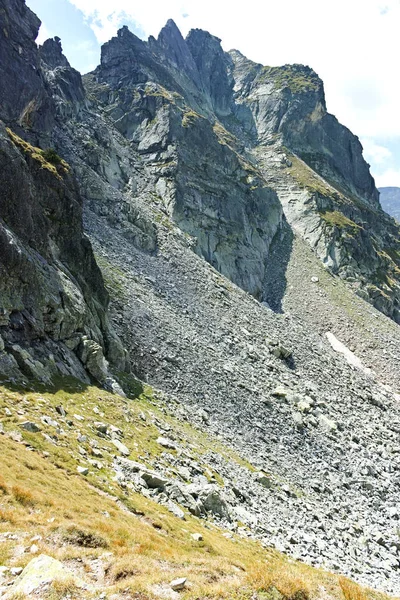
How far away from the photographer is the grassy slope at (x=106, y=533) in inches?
386

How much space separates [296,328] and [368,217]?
10421 centimetres

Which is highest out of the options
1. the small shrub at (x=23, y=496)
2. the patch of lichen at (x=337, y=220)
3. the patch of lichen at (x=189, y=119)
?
the patch of lichen at (x=189, y=119)

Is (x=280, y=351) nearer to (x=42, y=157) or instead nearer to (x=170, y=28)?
(x=42, y=157)

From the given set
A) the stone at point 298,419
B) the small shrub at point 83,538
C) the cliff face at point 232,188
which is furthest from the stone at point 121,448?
the cliff face at point 232,188

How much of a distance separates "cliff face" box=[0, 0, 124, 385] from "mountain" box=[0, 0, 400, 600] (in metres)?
0.17

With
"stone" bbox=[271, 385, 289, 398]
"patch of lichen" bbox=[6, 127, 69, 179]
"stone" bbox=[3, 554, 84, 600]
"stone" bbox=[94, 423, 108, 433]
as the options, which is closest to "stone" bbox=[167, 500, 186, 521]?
"stone" bbox=[94, 423, 108, 433]

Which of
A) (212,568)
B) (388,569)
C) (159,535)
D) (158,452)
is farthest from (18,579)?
(388,569)

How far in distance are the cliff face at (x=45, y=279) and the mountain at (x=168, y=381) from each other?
17 cm

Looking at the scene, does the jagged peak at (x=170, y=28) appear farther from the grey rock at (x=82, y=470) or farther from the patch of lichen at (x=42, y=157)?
the grey rock at (x=82, y=470)

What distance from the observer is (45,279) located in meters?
29.2

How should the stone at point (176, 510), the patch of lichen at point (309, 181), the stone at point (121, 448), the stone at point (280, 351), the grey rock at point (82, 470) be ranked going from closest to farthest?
the grey rock at point (82, 470), the stone at point (176, 510), the stone at point (121, 448), the stone at point (280, 351), the patch of lichen at point (309, 181)

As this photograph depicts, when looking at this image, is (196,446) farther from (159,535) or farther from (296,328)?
(296,328)

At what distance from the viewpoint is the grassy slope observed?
9.80m

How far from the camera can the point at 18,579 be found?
9078 mm
